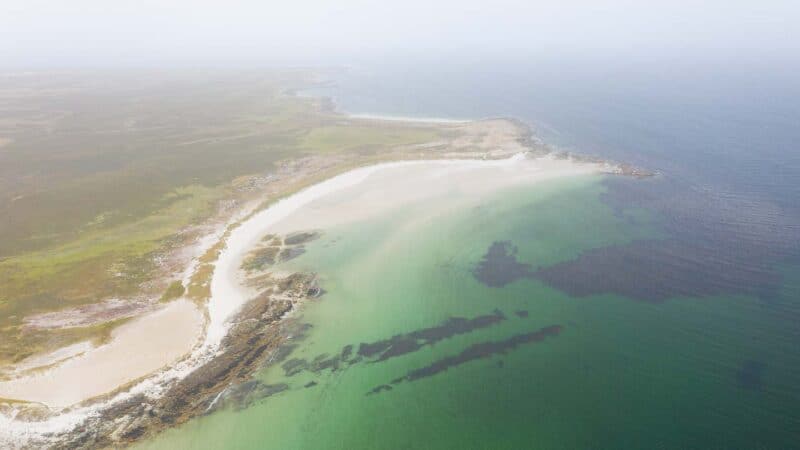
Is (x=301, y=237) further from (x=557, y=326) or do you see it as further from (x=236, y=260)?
(x=557, y=326)

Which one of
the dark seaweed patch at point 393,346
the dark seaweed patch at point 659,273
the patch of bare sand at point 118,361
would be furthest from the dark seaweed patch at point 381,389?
the dark seaweed patch at point 659,273

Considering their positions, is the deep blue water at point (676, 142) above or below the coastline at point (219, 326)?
above

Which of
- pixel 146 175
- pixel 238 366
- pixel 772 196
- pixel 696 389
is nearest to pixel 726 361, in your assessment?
pixel 696 389

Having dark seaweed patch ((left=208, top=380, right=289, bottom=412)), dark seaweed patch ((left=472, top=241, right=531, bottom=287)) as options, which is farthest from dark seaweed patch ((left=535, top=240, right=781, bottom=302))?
dark seaweed patch ((left=208, top=380, right=289, bottom=412))

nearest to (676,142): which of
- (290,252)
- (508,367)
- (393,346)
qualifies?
(508,367)

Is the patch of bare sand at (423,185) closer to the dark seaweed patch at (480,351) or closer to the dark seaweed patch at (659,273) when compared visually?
the dark seaweed patch at (659,273)

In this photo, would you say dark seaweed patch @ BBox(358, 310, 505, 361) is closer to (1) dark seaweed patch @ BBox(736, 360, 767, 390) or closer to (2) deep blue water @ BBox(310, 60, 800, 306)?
(2) deep blue water @ BBox(310, 60, 800, 306)

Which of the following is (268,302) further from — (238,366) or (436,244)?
(436,244)
